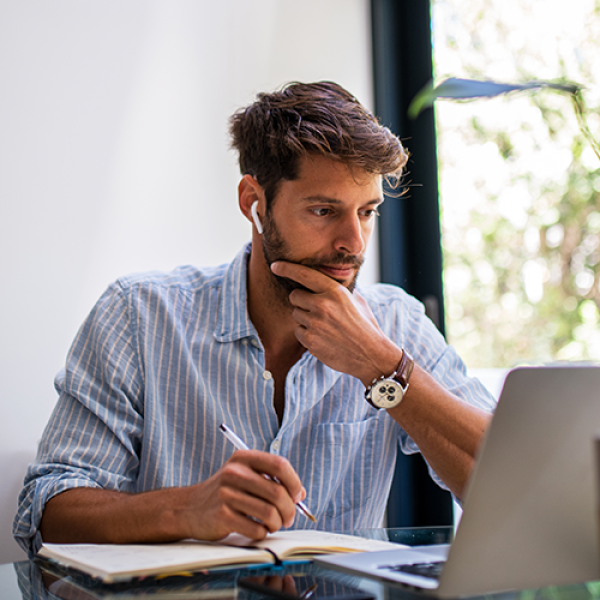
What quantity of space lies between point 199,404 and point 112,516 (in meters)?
0.38

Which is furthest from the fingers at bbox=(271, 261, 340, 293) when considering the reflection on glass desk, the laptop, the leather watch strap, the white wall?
the laptop

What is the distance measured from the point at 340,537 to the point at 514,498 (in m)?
0.43

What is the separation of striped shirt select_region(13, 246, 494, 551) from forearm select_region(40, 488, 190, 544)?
0.08m

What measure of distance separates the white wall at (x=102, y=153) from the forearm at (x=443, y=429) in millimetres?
864

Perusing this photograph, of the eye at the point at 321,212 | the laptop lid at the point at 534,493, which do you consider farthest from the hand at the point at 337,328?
the laptop lid at the point at 534,493

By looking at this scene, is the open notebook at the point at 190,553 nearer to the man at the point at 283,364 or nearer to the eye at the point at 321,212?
the man at the point at 283,364

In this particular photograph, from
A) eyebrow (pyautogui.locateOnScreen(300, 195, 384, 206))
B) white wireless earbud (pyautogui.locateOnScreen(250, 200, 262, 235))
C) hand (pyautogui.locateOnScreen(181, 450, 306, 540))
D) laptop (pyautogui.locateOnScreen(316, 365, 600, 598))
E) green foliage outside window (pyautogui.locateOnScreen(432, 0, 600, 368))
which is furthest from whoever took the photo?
green foliage outside window (pyautogui.locateOnScreen(432, 0, 600, 368))

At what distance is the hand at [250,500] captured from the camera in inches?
32.5

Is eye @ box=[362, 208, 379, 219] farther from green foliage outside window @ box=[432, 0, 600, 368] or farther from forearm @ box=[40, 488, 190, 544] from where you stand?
green foliage outside window @ box=[432, 0, 600, 368]

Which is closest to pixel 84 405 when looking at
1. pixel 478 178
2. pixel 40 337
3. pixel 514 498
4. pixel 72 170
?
pixel 40 337

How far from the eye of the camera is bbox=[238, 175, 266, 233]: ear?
1503mm

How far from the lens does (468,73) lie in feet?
7.36

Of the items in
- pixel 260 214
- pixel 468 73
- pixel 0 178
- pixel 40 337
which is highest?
pixel 468 73

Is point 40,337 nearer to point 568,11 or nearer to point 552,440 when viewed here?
point 552,440
